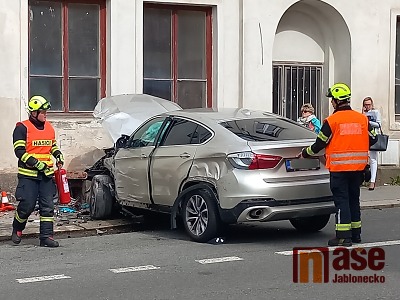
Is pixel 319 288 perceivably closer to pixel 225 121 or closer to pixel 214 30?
pixel 225 121

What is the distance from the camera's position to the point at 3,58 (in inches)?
555

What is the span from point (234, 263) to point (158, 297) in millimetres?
1706

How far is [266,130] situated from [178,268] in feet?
7.78

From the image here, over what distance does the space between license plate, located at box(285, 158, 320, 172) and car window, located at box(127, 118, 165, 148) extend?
2152 mm

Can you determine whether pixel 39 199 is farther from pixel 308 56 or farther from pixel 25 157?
pixel 308 56

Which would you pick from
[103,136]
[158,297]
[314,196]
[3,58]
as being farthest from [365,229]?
[3,58]

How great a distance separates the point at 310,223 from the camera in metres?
10.8

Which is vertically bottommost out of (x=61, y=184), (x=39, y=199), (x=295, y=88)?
(x=39, y=199)

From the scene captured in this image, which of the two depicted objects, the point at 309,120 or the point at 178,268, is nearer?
the point at 178,268

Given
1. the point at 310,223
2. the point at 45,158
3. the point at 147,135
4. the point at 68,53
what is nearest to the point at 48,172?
the point at 45,158

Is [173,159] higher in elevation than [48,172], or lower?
higher

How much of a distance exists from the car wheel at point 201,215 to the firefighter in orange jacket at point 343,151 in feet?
4.15

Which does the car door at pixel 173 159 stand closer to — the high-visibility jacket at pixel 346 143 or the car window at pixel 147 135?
the car window at pixel 147 135

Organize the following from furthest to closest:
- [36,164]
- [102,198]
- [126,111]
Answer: [126,111] < [102,198] < [36,164]
